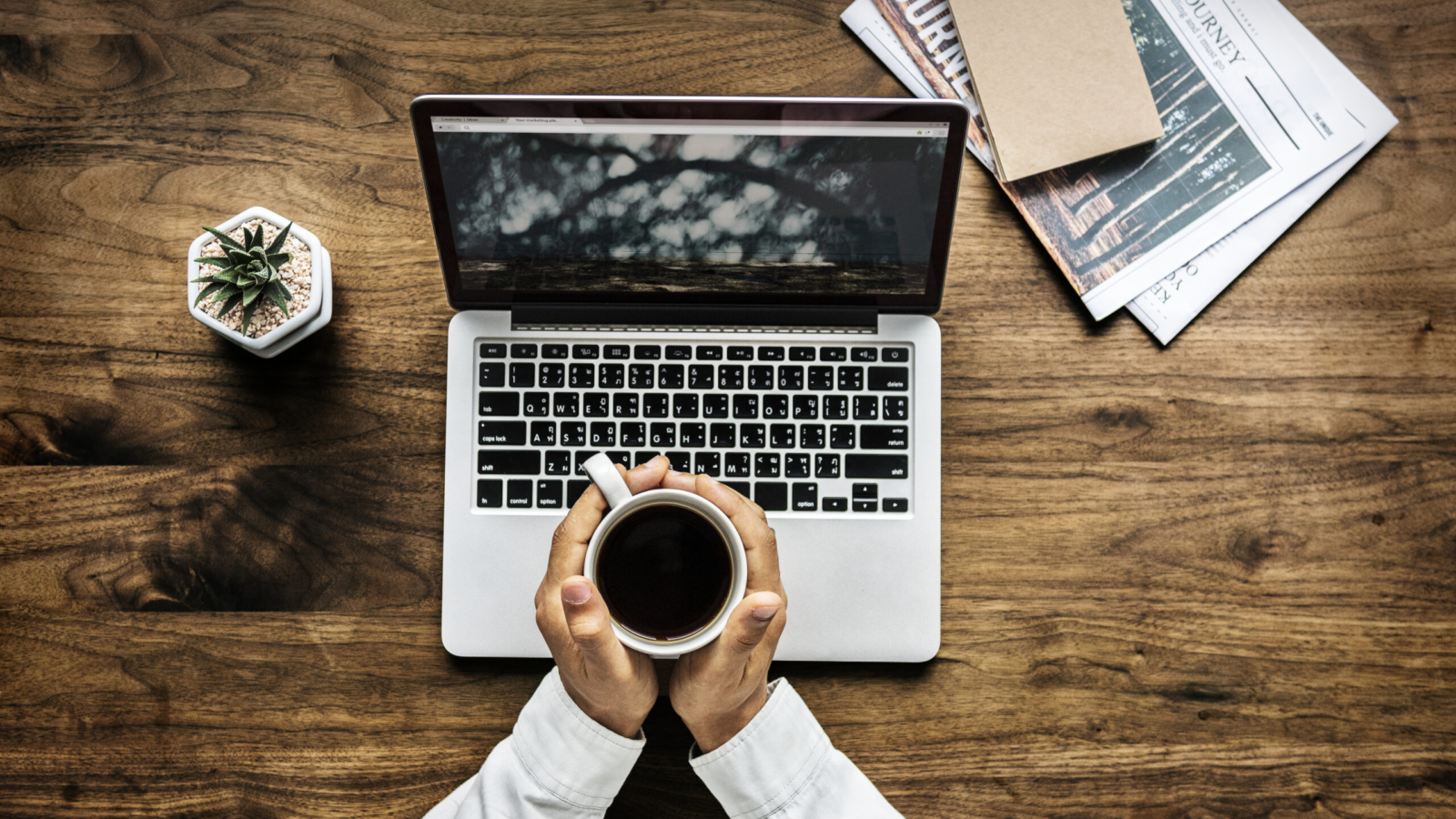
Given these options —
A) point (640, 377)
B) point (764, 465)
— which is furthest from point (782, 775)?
point (640, 377)

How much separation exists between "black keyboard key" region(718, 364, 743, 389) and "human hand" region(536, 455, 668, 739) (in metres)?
0.13

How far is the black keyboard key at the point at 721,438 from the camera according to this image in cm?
84

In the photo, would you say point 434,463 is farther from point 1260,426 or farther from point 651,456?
point 1260,426

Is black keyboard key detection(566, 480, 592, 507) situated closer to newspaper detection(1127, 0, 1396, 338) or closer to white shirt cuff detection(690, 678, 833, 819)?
white shirt cuff detection(690, 678, 833, 819)

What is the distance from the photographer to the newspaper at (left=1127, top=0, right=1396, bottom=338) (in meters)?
0.92

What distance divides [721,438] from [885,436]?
15 centimetres

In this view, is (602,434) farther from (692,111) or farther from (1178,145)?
(1178,145)

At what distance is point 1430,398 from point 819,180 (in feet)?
2.23

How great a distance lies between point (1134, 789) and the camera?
89 centimetres

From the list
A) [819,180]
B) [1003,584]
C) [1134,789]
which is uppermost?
[819,180]

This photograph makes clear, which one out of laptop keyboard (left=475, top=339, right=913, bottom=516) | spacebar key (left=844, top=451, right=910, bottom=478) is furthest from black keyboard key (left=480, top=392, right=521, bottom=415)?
spacebar key (left=844, top=451, right=910, bottom=478)

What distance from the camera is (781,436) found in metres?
0.84

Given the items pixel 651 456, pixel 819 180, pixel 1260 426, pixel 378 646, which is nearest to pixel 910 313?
pixel 819 180

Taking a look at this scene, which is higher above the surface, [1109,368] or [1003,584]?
[1109,368]
